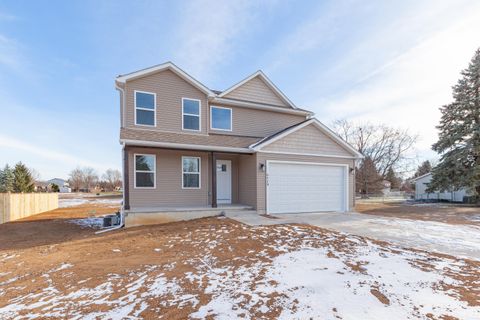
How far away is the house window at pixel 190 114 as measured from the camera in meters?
11.6

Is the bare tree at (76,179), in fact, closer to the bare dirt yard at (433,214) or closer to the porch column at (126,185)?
the porch column at (126,185)

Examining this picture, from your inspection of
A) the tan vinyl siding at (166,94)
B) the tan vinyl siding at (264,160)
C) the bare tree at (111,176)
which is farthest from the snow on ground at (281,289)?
the bare tree at (111,176)

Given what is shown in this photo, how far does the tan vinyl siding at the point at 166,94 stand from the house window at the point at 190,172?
1.44 m

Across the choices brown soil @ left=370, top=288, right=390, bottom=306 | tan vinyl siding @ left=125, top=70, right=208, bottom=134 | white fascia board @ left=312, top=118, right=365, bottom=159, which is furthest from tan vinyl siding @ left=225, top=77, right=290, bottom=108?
brown soil @ left=370, top=288, right=390, bottom=306

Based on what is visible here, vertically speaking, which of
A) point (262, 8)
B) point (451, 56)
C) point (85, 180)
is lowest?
point (85, 180)

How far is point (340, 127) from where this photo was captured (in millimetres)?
41406

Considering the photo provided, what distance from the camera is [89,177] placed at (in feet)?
257

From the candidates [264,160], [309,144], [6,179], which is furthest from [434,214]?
[6,179]

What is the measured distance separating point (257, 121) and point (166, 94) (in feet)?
16.0

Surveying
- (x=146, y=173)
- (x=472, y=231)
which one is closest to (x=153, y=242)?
(x=146, y=173)

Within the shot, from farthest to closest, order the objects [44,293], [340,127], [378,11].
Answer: [340,127], [378,11], [44,293]

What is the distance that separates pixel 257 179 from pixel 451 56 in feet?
31.5

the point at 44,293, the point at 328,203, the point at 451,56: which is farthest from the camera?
the point at 328,203

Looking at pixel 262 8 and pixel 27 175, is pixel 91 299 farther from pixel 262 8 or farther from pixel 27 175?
pixel 27 175
